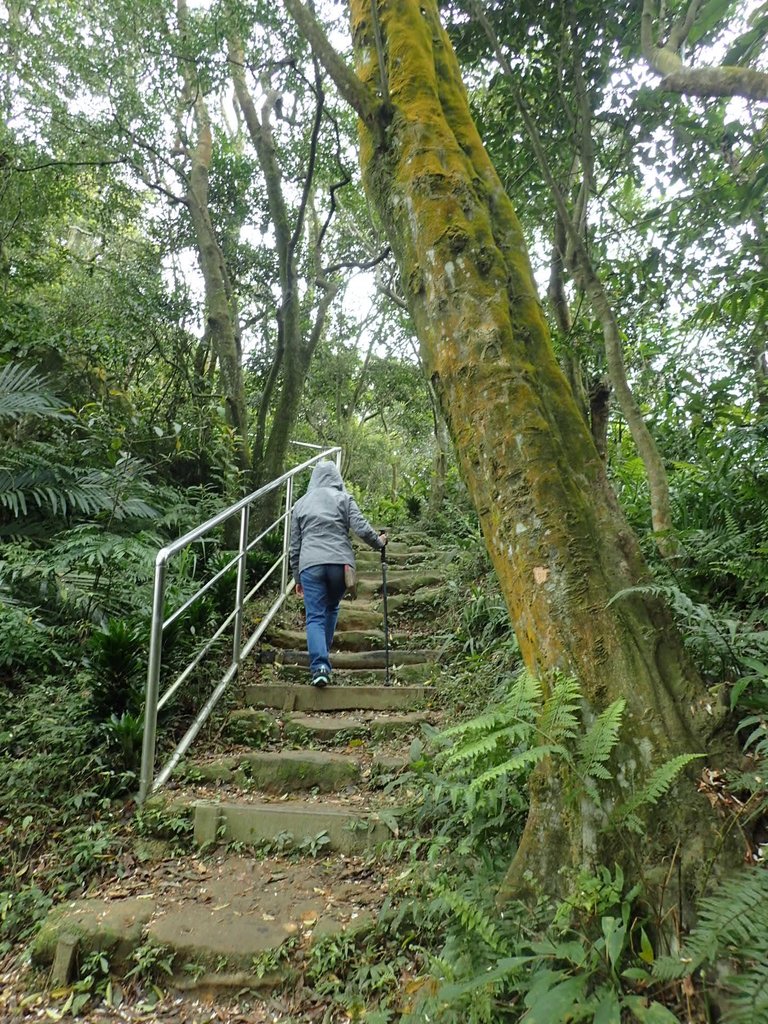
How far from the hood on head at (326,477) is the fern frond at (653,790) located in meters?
3.49

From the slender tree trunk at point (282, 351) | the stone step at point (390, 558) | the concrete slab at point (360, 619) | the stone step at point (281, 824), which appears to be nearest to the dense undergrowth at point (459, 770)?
the stone step at point (281, 824)

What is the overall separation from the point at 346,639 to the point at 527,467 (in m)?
3.19

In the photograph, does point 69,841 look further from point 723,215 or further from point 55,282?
point 55,282

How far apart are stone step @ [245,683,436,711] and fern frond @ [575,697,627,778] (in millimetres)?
2301

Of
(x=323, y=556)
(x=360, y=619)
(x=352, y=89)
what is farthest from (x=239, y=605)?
(x=352, y=89)

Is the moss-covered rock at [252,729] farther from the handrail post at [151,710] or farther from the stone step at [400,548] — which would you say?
the stone step at [400,548]

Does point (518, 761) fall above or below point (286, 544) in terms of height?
below

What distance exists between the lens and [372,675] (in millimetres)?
4496

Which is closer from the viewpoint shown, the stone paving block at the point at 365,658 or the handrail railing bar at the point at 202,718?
the handrail railing bar at the point at 202,718

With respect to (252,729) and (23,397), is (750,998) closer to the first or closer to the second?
(252,729)

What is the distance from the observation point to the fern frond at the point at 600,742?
1.78 m

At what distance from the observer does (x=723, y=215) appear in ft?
12.7

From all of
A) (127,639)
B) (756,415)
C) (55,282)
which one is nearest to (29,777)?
(127,639)

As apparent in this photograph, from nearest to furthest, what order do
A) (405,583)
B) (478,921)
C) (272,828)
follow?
(478,921) < (272,828) < (405,583)
